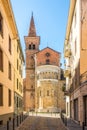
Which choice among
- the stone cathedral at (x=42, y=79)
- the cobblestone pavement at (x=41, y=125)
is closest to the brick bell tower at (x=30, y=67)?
the stone cathedral at (x=42, y=79)

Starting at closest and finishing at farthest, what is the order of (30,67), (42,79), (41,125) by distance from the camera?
(41,125)
(42,79)
(30,67)

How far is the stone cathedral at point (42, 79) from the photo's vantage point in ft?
257

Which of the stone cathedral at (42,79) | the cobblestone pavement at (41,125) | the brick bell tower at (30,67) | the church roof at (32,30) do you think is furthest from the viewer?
the church roof at (32,30)

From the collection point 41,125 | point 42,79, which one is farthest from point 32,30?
point 41,125

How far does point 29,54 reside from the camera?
90.9 meters

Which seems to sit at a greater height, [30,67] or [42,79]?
[30,67]

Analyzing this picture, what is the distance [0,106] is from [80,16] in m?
10.4

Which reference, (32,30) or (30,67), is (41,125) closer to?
(30,67)

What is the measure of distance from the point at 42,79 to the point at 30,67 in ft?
37.4

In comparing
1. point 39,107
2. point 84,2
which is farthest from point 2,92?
point 39,107

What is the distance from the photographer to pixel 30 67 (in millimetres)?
89188

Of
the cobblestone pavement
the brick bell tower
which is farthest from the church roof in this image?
the cobblestone pavement

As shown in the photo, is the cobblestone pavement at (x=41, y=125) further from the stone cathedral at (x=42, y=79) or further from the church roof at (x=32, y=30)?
the church roof at (x=32, y=30)

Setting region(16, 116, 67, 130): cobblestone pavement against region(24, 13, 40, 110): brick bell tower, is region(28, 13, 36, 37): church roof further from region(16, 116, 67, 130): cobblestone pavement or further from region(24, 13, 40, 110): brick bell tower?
region(16, 116, 67, 130): cobblestone pavement
